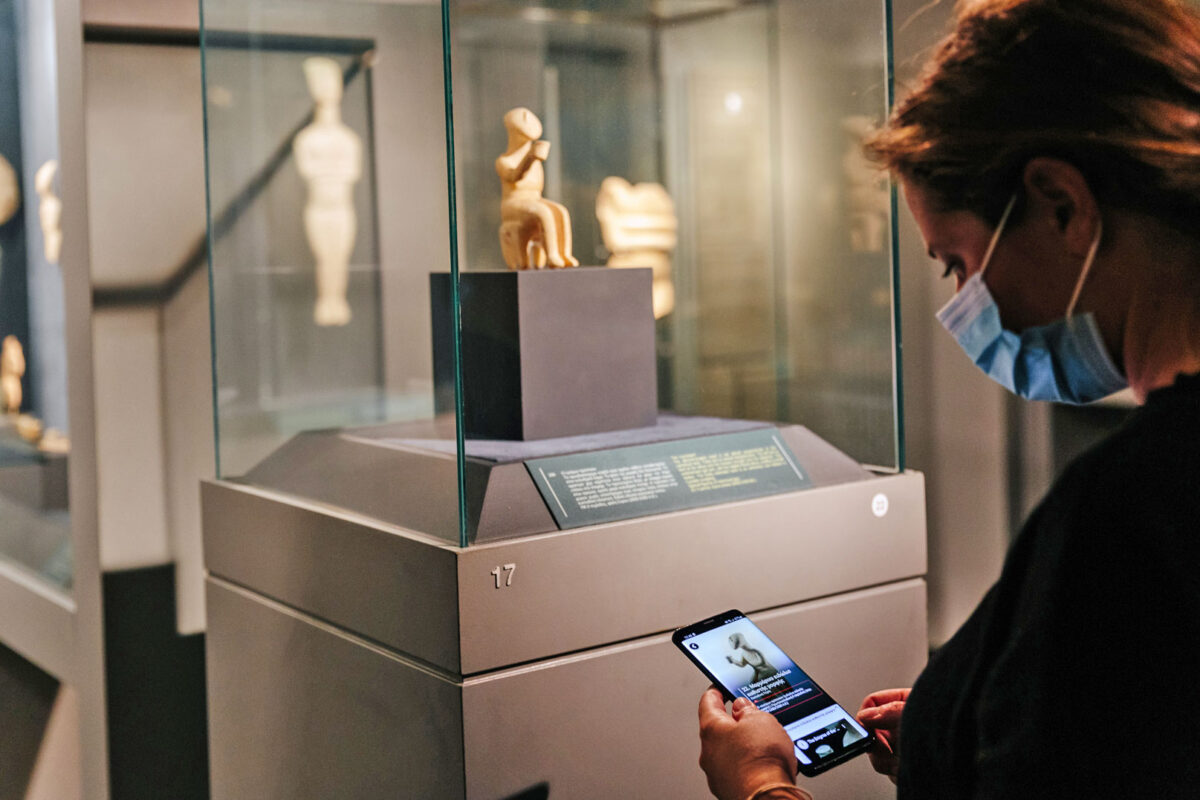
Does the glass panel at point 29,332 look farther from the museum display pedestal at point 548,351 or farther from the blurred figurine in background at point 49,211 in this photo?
the museum display pedestal at point 548,351

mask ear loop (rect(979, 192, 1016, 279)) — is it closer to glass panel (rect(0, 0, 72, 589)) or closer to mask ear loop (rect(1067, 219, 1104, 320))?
mask ear loop (rect(1067, 219, 1104, 320))

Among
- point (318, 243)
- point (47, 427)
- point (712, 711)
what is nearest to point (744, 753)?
point (712, 711)

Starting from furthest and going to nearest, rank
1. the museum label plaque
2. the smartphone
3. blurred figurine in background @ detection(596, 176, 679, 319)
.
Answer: blurred figurine in background @ detection(596, 176, 679, 319), the museum label plaque, the smartphone

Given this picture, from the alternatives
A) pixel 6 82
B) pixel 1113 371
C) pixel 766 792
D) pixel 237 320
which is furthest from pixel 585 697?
pixel 6 82

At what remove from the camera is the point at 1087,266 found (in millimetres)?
927

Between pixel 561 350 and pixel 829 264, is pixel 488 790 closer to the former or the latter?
pixel 561 350

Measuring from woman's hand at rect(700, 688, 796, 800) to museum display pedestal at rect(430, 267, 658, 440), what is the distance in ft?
2.01

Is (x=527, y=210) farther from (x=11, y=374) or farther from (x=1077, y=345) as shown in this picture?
(x=11, y=374)

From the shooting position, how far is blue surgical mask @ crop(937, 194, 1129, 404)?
963 mm

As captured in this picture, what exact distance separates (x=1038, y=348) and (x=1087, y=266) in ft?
0.35

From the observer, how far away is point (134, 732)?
2691 millimetres

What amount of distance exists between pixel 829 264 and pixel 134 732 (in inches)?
73.1

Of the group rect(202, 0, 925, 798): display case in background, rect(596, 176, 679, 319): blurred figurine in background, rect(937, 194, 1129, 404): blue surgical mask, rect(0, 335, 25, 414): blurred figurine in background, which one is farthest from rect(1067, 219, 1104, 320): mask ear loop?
rect(0, 335, 25, 414): blurred figurine in background

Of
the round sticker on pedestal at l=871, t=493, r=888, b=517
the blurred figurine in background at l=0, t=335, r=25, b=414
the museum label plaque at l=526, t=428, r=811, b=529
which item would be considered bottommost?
the round sticker on pedestal at l=871, t=493, r=888, b=517
